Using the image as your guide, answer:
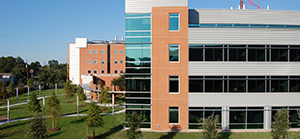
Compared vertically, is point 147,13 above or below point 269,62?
above

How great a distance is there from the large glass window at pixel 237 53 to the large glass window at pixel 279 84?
3691mm

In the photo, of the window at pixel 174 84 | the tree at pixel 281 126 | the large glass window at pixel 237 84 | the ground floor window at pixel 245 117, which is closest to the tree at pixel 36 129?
the window at pixel 174 84

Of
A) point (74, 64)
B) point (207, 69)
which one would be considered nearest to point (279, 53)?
point (207, 69)

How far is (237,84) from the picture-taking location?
666 inches

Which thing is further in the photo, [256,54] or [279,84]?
[279,84]

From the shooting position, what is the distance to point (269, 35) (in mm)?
16891

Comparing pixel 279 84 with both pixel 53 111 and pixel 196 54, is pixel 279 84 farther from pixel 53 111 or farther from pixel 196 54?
pixel 53 111

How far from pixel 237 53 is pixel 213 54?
2320mm

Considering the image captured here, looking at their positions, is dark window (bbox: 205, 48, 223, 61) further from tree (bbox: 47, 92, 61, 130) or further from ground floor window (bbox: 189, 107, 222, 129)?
tree (bbox: 47, 92, 61, 130)

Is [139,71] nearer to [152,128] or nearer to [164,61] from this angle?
[164,61]

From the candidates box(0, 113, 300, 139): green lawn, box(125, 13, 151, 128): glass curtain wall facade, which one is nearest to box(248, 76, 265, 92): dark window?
box(0, 113, 300, 139): green lawn

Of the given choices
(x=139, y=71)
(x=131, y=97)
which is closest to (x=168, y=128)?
(x=131, y=97)

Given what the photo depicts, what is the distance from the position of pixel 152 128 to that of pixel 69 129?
8305 millimetres

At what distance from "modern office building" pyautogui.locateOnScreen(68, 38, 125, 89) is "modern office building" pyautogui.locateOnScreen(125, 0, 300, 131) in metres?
43.0
